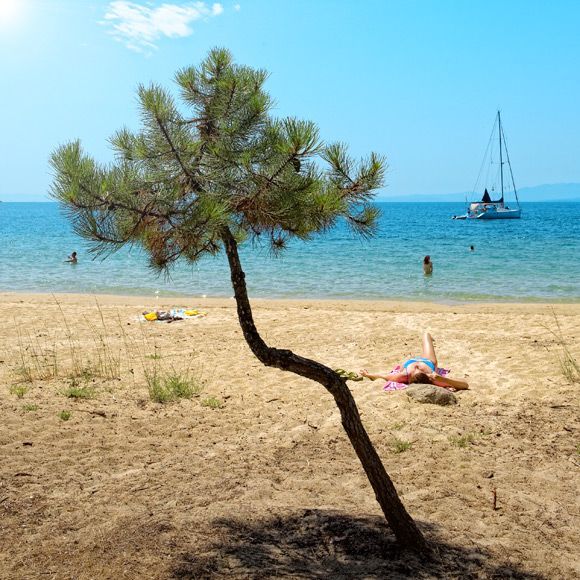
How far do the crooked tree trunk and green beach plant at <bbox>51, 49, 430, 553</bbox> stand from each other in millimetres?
11

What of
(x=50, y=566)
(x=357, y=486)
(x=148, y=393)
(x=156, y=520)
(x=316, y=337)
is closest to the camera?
(x=50, y=566)

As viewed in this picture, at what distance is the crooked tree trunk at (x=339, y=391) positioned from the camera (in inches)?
142

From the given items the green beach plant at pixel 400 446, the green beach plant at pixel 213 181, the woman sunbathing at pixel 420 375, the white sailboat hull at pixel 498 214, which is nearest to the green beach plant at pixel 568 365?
the woman sunbathing at pixel 420 375

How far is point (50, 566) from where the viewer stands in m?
3.68

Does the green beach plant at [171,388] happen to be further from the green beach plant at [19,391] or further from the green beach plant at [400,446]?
the green beach plant at [400,446]

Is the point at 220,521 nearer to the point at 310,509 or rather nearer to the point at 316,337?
the point at 310,509

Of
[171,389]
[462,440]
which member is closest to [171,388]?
[171,389]

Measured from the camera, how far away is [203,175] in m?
3.25

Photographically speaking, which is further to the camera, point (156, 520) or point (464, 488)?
point (464, 488)

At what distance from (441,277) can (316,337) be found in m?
13.3

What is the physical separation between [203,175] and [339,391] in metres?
1.51

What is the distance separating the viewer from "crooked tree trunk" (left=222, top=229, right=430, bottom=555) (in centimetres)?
361

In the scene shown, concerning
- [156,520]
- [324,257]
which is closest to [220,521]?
[156,520]

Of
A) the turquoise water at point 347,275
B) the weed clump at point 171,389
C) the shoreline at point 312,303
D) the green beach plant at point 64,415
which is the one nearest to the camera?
the green beach plant at point 64,415
